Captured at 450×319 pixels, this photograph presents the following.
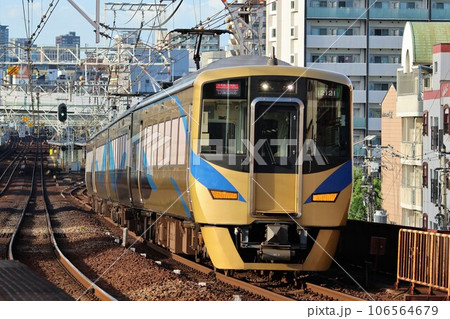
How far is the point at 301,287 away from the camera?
13.4 m

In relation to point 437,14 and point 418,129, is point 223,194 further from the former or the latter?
point 437,14

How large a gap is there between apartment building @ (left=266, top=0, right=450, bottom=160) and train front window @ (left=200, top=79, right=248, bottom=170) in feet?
157

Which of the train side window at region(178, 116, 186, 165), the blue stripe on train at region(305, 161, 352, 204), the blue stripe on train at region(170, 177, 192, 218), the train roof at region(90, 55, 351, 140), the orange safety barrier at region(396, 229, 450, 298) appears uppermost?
the train roof at region(90, 55, 351, 140)

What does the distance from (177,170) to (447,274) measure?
174 inches

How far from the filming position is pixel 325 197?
1300cm

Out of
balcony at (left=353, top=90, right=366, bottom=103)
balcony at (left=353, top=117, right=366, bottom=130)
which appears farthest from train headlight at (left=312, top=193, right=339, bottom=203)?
balcony at (left=353, top=90, right=366, bottom=103)

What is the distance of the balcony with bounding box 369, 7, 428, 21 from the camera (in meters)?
61.8

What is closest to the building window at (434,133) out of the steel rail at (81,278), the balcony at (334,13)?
the steel rail at (81,278)

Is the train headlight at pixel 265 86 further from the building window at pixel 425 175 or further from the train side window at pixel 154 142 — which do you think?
the building window at pixel 425 175

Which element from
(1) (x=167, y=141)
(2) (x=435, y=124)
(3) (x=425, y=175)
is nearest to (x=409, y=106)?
(3) (x=425, y=175)

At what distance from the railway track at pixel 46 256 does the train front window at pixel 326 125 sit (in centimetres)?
341

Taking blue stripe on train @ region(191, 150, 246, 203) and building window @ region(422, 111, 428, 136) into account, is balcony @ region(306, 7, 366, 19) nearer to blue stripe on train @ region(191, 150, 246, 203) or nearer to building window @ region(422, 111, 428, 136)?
building window @ region(422, 111, 428, 136)

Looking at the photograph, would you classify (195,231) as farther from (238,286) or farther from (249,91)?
(249,91)
